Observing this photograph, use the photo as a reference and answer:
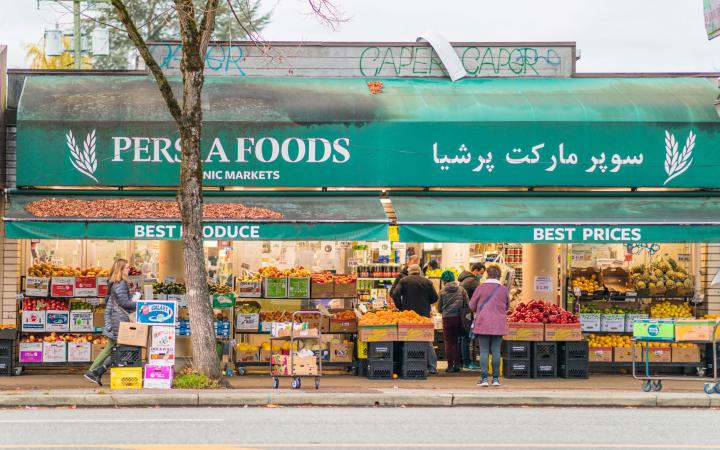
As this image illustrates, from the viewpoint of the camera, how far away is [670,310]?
63.7 ft

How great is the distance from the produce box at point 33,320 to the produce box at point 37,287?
1.04ft

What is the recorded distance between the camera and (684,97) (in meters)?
19.1

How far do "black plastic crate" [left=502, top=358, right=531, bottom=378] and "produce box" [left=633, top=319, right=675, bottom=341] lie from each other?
2381 millimetres

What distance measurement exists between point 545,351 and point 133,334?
674 centimetres

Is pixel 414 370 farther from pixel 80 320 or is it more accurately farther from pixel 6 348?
pixel 6 348

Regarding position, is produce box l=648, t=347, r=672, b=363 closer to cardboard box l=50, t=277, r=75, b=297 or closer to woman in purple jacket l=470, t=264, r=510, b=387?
woman in purple jacket l=470, t=264, r=510, b=387

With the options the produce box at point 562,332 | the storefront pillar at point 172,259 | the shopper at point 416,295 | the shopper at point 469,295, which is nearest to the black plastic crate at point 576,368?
the produce box at point 562,332

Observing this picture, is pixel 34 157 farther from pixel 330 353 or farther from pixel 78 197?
pixel 330 353

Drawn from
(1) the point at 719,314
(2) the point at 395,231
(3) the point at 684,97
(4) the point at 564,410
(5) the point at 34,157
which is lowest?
(4) the point at 564,410

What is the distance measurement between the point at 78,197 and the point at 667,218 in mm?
9789

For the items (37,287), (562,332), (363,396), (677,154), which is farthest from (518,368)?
(37,287)

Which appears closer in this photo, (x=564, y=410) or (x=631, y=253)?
(x=564, y=410)

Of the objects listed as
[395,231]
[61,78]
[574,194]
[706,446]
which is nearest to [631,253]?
[574,194]

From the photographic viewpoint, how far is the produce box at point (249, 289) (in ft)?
61.8
